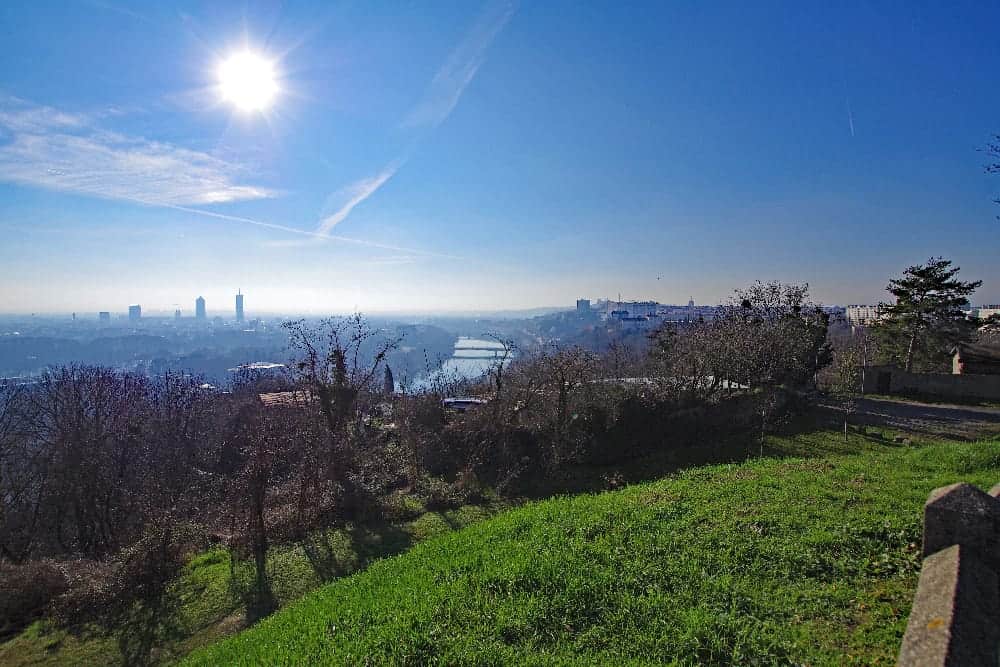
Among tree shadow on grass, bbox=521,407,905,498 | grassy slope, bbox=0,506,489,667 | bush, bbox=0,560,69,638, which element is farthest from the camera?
tree shadow on grass, bbox=521,407,905,498

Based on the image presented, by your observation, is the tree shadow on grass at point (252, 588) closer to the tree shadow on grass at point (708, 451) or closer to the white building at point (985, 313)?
the tree shadow on grass at point (708, 451)

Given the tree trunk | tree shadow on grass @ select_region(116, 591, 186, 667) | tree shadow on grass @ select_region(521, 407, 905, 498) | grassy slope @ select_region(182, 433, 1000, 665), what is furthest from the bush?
the tree trunk

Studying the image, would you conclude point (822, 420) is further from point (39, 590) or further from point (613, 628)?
point (39, 590)

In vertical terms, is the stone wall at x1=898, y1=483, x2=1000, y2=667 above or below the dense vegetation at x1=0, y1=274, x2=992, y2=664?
above

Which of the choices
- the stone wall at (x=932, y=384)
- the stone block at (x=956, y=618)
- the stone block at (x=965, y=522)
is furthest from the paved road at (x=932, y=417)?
the stone block at (x=956, y=618)

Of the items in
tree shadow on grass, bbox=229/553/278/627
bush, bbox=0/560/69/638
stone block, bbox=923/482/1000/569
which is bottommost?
bush, bbox=0/560/69/638

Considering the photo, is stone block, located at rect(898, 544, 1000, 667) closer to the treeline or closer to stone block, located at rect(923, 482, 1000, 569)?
stone block, located at rect(923, 482, 1000, 569)


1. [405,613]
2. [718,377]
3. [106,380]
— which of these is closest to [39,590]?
[405,613]
